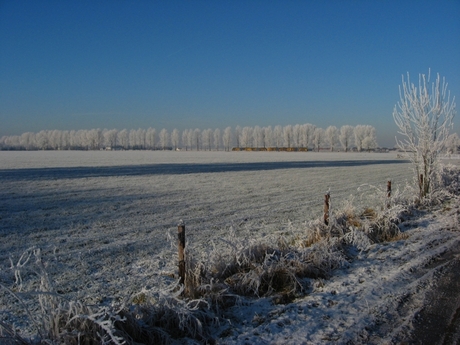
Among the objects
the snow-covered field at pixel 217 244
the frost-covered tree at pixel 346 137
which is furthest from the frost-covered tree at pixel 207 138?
the snow-covered field at pixel 217 244

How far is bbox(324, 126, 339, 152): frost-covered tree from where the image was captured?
150125mm

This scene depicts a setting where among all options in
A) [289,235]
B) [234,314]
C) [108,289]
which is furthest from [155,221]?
[234,314]

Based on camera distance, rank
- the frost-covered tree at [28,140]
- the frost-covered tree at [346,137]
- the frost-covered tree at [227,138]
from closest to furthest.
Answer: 1. the frost-covered tree at [346,137]
2. the frost-covered tree at [227,138]
3. the frost-covered tree at [28,140]

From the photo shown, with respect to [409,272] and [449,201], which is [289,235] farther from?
[449,201]

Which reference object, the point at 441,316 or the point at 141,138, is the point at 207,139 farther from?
the point at 441,316

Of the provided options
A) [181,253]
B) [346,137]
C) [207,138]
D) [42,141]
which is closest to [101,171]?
[181,253]

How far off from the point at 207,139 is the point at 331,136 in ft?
233

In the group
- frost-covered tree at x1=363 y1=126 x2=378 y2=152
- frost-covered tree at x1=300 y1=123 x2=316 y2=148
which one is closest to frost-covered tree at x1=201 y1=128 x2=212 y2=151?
frost-covered tree at x1=300 y1=123 x2=316 y2=148

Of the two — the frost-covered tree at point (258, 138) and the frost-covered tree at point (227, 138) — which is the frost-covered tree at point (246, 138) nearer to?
the frost-covered tree at point (258, 138)

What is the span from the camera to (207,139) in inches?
7436

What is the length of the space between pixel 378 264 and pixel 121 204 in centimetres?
1122

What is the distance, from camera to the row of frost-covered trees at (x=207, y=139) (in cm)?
14900

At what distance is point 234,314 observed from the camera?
461 cm

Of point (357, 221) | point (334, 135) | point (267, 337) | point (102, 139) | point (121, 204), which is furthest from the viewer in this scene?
point (102, 139)
